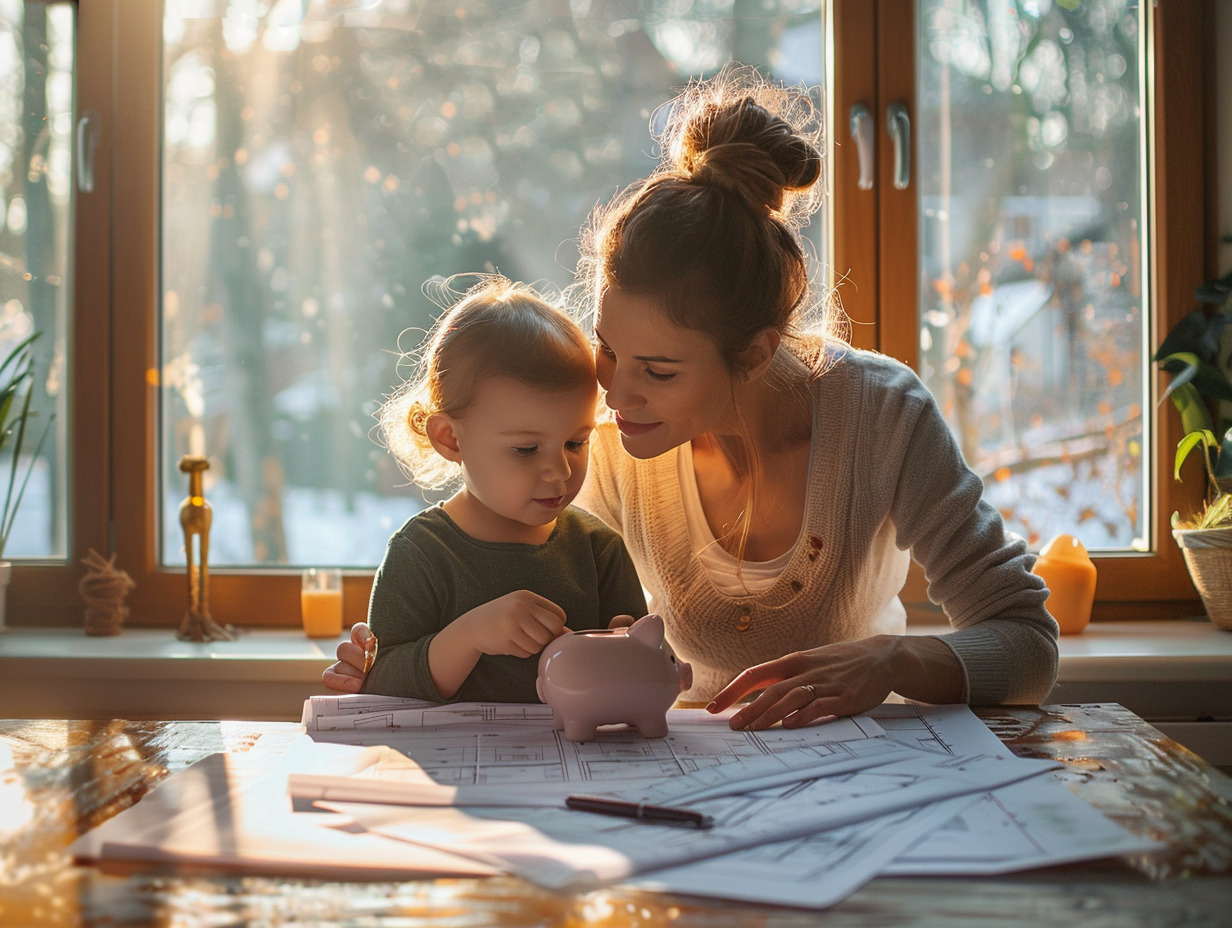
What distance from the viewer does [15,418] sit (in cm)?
193

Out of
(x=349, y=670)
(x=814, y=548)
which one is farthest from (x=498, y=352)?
(x=814, y=548)

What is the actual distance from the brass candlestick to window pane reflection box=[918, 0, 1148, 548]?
1.34m

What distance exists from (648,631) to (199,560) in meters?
1.25

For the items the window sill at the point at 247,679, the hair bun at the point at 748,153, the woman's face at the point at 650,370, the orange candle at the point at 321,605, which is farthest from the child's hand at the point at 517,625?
the orange candle at the point at 321,605

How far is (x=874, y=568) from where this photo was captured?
1331 mm

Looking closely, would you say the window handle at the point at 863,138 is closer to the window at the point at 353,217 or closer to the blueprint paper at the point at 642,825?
the window at the point at 353,217

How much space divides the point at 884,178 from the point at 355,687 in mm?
1404

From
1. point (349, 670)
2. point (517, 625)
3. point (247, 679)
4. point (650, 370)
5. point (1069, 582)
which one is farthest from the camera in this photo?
point (1069, 582)

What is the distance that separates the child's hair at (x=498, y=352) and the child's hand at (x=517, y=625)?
237mm

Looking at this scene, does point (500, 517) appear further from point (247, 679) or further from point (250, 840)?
point (247, 679)

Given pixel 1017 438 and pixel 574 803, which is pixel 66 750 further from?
pixel 1017 438

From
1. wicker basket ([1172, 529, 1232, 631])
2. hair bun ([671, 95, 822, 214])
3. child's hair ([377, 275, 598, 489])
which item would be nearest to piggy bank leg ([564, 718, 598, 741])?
child's hair ([377, 275, 598, 489])

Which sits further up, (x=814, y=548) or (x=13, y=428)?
(x=13, y=428)

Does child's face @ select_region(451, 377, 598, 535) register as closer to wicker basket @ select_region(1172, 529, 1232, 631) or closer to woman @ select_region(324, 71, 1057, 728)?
woman @ select_region(324, 71, 1057, 728)
